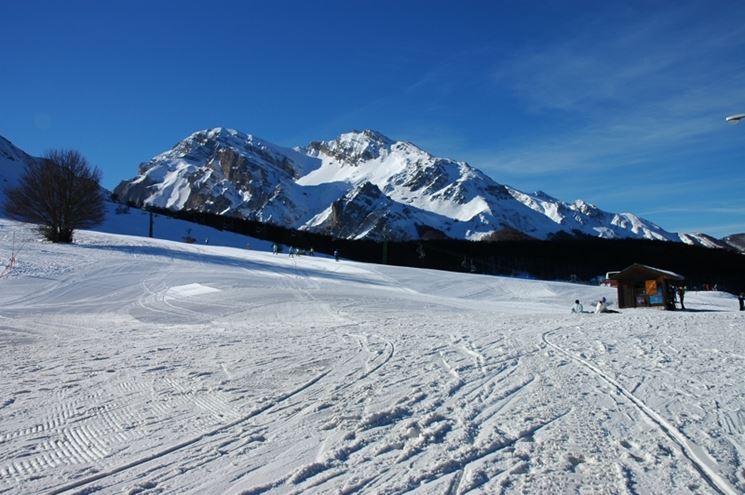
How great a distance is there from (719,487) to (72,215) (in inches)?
1751

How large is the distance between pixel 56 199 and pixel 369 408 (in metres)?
41.8

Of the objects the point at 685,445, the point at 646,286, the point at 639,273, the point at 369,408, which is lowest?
the point at 369,408

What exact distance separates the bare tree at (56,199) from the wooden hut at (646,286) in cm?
3961

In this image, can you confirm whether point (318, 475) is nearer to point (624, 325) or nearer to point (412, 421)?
point (412, 421)

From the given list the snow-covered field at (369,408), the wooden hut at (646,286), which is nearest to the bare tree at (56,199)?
the snow-covered field at (369,408)

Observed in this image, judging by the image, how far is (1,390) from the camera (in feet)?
22.8

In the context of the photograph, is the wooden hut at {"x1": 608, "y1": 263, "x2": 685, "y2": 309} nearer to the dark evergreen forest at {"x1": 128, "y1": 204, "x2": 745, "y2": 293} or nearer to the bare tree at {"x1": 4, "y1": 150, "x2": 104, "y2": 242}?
the bare tree at {"x1": 4, "y1": 150, "x2": 104, "y2": 242}

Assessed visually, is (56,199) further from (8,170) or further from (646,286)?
(8,170)

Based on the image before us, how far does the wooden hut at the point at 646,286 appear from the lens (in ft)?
110

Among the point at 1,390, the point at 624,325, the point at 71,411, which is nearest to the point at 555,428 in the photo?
the point at 71,411

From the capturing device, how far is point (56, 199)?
39875 mm

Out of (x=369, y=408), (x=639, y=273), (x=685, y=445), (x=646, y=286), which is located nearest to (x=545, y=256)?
(x=639, y=273)

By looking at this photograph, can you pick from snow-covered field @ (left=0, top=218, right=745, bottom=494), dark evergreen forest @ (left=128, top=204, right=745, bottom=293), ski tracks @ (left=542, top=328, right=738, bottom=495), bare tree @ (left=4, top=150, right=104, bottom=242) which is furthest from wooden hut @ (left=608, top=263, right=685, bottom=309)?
dark evergreen forest @ (left=128, top=204, right=745, bottom=293)

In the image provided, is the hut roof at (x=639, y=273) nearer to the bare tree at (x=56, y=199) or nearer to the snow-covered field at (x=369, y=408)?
the snow-covered field at (x=369, y=408)
